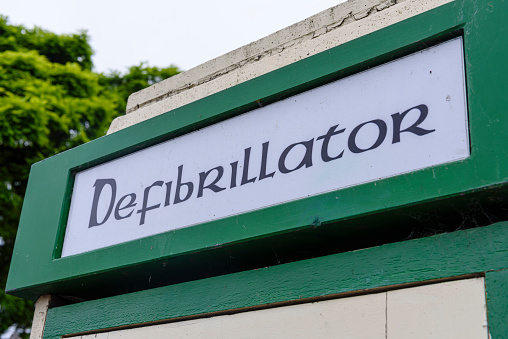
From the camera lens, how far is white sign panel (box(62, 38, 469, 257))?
2.24 meters

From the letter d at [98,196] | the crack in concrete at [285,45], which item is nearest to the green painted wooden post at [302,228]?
the letter d at [98,196]

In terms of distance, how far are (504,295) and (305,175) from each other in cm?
97

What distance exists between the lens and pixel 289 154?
2.63 m

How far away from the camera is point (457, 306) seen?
194 cm

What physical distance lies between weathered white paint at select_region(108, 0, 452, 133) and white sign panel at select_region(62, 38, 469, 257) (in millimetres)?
414

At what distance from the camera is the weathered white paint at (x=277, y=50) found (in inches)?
112

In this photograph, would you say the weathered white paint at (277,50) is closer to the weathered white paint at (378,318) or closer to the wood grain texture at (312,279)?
the wood grain texture at (312,279)

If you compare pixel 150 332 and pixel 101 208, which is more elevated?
pixel 101 208

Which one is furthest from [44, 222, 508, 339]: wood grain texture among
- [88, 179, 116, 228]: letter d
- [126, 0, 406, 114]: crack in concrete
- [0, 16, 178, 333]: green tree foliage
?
[0, 16, 178, 333]: green tree foliage

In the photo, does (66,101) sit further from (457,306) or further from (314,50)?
(457,306)

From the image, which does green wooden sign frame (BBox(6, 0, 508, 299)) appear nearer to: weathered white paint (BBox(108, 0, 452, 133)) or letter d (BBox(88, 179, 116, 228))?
letter d (BBox(88, 179, 116, 228))

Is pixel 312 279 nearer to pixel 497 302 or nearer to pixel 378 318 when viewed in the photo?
pixel 378 318

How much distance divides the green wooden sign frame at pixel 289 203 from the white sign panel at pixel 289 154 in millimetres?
51

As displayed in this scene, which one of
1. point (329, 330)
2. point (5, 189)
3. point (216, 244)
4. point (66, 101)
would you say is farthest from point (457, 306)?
point (66, 101)
